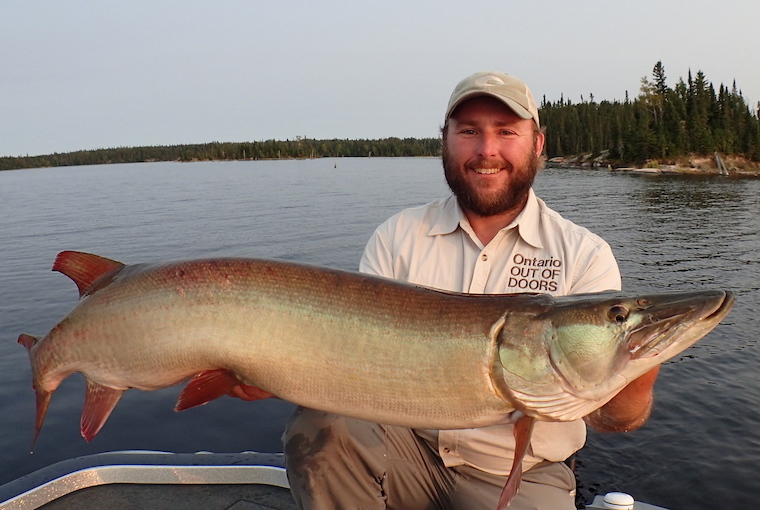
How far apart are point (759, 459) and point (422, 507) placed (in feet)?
18.2

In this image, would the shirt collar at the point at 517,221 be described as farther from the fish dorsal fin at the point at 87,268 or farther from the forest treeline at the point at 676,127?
the forest treeline at the point at 676,127

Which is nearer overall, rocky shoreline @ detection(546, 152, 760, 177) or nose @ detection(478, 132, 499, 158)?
nose @ detection(478, 132, 499, 158)

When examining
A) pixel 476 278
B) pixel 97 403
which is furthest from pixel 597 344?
pixel 97 403

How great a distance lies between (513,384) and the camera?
227 cm

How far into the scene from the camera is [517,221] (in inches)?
134

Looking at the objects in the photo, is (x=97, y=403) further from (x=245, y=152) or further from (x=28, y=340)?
(x=245, y=152)

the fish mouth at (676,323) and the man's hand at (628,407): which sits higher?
the fish mouth at (676,323)

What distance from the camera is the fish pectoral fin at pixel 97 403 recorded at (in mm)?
2754

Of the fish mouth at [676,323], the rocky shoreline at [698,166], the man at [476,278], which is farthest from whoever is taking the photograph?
the rocky shoreline at [698,166]

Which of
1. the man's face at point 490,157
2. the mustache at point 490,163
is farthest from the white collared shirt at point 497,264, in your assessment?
the mustache at point 490,163

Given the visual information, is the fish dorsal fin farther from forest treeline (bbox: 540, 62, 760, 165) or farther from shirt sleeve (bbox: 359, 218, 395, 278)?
forest treeline (bbox: 540, 62, 760, 165)

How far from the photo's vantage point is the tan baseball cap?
353cm

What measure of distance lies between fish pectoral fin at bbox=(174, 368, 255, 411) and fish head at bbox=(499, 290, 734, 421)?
1.18m

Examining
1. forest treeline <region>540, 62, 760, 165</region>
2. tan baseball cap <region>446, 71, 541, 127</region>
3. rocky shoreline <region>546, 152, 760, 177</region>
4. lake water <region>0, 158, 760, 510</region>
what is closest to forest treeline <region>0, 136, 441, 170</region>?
forest treeline <region>540, 62, 760, 165</region>
